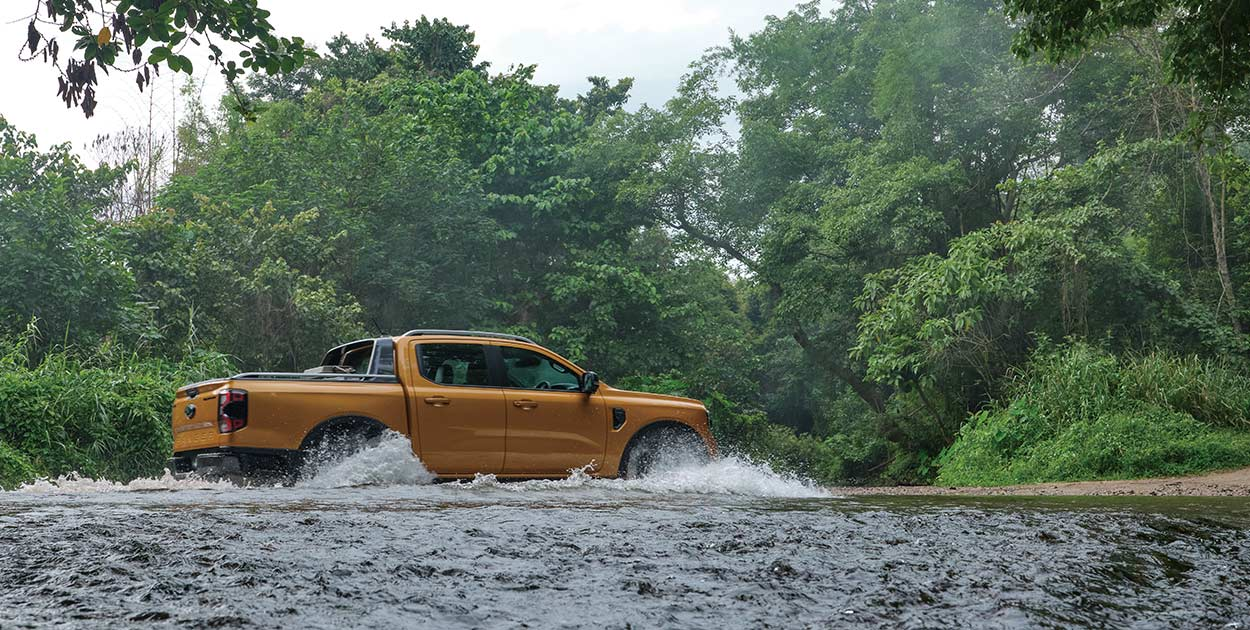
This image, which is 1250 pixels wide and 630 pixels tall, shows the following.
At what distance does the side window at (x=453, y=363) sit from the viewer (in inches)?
392

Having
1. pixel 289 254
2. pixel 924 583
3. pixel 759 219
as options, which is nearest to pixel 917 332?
pixel 759 219

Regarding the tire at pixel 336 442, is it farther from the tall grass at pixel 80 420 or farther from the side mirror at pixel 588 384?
the tall grass at pixel 80 420

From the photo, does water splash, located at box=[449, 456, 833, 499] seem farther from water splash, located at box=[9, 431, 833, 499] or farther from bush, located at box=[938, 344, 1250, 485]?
bush, located at box=[938, 344, 1250, 485]

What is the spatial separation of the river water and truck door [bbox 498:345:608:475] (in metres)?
3.21

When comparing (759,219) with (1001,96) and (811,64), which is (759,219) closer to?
(811,64)

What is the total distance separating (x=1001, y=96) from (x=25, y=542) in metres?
22.6

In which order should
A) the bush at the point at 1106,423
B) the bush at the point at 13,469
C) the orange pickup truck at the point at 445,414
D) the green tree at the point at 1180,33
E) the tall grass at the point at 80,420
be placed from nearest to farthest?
the orange pickup truck at the point at 445,414
the green tree at the point at 1180,33
the bush at the point at 13,469
the tall grass at the point at 80,420
the bush at the point at 1106,423

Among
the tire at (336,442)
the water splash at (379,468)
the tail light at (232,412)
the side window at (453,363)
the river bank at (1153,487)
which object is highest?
the side window at (453,363)

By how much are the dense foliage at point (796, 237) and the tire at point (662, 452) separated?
5.25 m

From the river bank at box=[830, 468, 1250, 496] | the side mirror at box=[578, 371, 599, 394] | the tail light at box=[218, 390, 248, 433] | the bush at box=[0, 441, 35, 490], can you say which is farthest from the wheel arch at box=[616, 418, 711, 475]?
the bush at box=[0, 441, 35, 490]

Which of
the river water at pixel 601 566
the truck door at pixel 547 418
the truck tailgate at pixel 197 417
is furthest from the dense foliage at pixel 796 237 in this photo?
the river water at pixel 601 566

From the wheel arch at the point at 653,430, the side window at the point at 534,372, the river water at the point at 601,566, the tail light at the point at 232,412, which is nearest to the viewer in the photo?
the river water at the point at 601,566

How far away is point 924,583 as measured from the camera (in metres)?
4.09

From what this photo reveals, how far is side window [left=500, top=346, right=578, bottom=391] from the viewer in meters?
10.4
